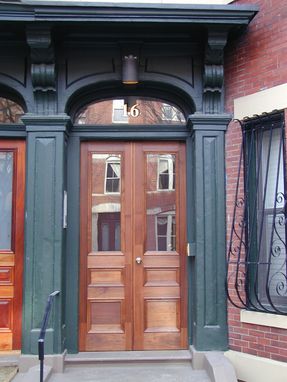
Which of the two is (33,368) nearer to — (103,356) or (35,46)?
Result: (103,356)

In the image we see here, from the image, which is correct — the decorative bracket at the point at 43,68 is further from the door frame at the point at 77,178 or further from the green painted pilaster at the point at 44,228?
the door frame at the point at 77,178

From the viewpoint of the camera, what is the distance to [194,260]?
17.6 ft

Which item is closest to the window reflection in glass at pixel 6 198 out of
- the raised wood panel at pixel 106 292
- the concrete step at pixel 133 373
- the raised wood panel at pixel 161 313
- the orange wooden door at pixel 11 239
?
the orange wooden door at pixel 11 239

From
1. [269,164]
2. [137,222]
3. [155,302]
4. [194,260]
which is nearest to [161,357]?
[155,302]

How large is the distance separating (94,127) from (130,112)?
1.59 feet

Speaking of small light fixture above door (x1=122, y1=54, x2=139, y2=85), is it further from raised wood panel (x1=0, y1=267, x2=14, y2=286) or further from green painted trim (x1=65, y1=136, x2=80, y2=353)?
raised wood panel (x1=0, y1=267, x2=14, y2=286)

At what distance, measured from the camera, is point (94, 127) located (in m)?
5.57

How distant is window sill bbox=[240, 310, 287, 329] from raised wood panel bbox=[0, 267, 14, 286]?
2.62 meters

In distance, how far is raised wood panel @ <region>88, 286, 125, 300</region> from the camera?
17.9 feet

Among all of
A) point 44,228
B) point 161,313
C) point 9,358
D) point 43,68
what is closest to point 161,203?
point 161,313

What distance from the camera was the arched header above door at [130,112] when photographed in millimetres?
5676

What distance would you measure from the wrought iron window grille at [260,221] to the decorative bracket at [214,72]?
0.39 m

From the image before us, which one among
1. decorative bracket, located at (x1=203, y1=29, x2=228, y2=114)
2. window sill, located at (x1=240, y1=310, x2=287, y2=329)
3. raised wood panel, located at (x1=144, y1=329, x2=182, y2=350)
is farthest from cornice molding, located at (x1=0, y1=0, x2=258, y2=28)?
raised wood panel, located at (x1=144, y1=329, x2=182, y2=350)

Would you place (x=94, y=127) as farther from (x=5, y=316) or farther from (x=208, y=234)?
(x=5, y=316)
